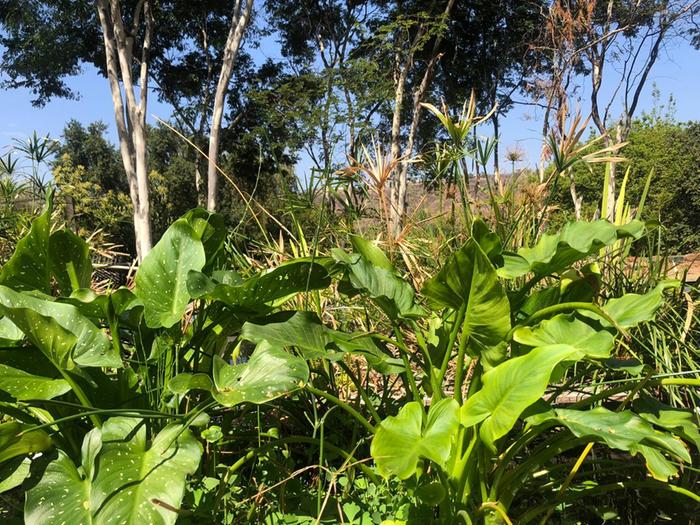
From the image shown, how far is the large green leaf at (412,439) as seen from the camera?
0.98m

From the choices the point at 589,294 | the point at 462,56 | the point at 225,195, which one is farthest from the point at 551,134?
the point at 225,195

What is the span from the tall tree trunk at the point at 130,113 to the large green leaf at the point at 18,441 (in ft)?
32.9

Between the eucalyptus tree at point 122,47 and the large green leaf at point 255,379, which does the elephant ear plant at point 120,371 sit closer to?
the large green leaf at point 255,379

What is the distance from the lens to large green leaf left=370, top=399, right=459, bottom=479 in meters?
0.98

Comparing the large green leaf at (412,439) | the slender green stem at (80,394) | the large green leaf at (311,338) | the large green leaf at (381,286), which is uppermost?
the large green leaf at (381,286)

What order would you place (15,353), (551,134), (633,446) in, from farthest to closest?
(551,134) → (15,353) → (633,446)

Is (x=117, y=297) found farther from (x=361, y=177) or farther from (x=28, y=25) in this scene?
(x=28, y=25)

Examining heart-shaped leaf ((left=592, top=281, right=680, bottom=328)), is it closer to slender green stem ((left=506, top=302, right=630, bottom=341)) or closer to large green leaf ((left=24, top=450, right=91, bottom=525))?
slender green stem ((left=506, top=302, right=630, bottom=341))

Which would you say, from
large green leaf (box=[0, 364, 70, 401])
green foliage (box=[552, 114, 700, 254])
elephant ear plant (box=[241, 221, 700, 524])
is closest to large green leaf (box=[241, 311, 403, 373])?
elephant ear plant (box=[241, 221, 700, 524])

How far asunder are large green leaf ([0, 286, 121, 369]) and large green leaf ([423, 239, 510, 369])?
0.73 m

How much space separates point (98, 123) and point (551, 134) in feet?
88.7

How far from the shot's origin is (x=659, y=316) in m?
2.01

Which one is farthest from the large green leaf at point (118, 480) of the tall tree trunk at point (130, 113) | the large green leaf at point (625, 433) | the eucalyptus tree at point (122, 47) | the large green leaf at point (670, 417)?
the tall tree trunk at point (130, 113)

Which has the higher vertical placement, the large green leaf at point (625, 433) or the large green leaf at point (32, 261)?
the large green leaf at point (32, 261)
